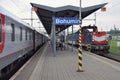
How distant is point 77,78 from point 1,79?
3.44 metres

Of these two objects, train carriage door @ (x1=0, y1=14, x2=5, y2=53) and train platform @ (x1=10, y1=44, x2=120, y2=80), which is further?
train platform @ (x1=10, y1=44, x2=120, y2=80)

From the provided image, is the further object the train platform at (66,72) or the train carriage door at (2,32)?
the train platform at (66,72)

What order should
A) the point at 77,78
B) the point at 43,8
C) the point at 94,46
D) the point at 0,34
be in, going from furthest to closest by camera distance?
the point at 94,46, the point at 43,8, the point at 77,78, the point at 0,34

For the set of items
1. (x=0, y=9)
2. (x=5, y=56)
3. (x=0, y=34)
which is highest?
(x=0, y=9)

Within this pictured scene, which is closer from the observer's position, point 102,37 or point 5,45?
point 5,45

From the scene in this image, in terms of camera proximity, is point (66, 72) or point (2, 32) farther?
point (66, 72)

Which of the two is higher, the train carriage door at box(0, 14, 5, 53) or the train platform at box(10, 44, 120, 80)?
the train carriage door at box(0, 14, 5, 53)

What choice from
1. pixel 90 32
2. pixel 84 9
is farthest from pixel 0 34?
pixel 90 32

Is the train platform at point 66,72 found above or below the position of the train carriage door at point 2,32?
below

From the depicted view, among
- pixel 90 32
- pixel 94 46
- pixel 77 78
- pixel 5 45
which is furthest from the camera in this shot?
pixel 90 32

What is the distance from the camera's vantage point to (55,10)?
27688 mm

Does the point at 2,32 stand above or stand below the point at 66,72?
above

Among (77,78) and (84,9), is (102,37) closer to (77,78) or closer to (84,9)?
(84,9)

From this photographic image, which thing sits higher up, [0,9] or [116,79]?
[0,9]
